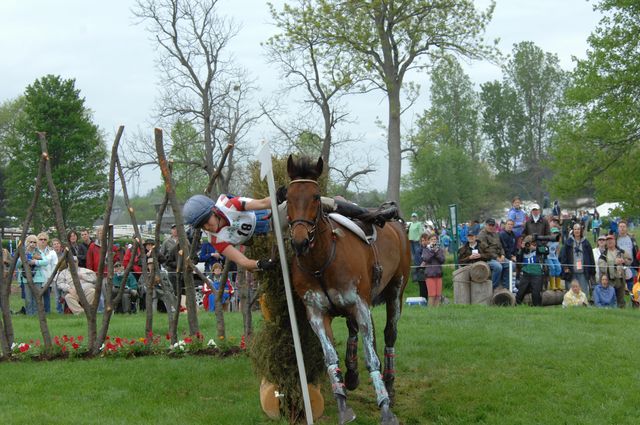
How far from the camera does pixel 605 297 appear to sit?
16.9 m

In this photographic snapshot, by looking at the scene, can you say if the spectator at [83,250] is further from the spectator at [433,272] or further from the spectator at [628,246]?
the spectator at [628,246]

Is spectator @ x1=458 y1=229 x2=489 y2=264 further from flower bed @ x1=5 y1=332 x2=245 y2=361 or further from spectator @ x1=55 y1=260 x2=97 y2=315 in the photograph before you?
spectator @ x1=55 y1=260 x2=97 y2=315

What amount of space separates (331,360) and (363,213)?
1.79 m

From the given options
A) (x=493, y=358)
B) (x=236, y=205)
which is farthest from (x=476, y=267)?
(x=236, y=205)

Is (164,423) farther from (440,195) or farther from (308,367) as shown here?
(440,195)

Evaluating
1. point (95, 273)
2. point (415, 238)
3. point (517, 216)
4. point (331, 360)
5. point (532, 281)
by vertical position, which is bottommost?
point (331, 360)

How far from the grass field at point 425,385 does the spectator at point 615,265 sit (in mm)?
5055

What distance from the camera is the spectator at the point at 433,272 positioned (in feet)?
57.2

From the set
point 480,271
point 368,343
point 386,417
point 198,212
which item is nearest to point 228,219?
point 198,212

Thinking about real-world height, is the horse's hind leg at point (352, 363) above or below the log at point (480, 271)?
below

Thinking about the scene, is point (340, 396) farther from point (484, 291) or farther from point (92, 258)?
point (92, 258)

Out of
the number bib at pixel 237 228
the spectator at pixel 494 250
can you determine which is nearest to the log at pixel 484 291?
the spectator at pixel 494 250

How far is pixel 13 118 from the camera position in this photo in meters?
66.8

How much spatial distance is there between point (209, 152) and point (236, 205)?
28.5m
